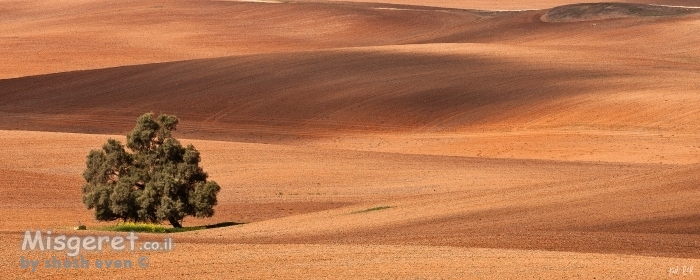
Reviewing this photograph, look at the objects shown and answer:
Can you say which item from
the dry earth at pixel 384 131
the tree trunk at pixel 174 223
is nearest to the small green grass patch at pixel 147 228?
the tree trunk at pixel 174 223

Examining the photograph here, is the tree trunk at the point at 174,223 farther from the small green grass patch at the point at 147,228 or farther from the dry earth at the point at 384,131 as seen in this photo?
the dry earth at the point at 384,131

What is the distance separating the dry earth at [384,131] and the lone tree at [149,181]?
3.68 feet

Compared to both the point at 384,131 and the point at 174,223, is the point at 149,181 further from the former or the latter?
the point at 384,131

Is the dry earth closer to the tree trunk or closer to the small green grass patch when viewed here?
the small green grass patch

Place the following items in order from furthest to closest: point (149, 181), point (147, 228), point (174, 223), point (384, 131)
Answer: point (384, 131) < point (149, 181) < point (174, 223) < point (147, 228)

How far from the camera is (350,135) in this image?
45.2 meters

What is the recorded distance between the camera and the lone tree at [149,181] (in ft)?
91.3

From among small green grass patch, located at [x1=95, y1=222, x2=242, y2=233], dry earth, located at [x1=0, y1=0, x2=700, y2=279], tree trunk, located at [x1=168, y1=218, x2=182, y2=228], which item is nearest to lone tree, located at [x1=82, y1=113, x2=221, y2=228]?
tree trunk, located at [x1=168, y1=218, x2=182, y2=228]

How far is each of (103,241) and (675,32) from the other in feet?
181

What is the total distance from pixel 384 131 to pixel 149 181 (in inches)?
722

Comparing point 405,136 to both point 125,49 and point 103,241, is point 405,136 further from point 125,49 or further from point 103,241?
point 125,49

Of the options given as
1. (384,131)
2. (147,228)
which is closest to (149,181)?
(147,228)

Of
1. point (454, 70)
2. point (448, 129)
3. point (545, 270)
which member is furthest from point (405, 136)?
point (545, 270)

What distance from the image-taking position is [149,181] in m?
28.6
